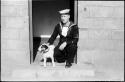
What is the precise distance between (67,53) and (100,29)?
1150 mm

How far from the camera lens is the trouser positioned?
7.59 metres

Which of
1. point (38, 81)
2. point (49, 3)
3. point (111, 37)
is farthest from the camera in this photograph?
point (49, 3)

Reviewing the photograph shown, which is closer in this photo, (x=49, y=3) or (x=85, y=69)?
(x=85, y=69)

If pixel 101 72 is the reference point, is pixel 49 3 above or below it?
above

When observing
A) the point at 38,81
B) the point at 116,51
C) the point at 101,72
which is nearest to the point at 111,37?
the point at 116,51

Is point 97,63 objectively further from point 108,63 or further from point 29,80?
point 29,80

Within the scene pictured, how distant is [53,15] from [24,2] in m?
3.43

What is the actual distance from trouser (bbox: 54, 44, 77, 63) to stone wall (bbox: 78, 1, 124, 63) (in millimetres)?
541

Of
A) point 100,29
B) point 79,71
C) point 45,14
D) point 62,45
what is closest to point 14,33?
point 62,45

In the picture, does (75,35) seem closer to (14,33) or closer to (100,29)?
(100,29)

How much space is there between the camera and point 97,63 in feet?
27.6

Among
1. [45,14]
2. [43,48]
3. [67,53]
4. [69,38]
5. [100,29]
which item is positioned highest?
[45,14]

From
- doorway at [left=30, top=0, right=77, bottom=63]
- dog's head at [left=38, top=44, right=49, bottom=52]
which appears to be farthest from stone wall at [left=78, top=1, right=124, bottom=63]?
doorway at [left=30, top=0, right=77, bottom=63]

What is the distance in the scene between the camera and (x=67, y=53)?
25.4ft
